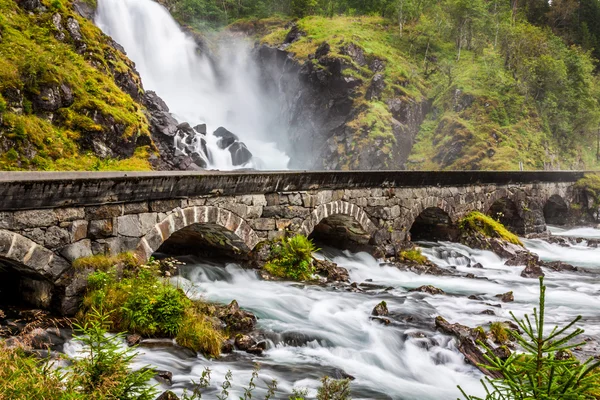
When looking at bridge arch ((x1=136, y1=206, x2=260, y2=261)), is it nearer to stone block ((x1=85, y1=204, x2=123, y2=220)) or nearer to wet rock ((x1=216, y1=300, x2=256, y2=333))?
stone block ((x1=85, y1=204, x2=123, y2=220))

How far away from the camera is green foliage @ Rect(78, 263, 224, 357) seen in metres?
6.21

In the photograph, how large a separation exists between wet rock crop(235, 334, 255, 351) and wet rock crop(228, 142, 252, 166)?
2166 centimetres

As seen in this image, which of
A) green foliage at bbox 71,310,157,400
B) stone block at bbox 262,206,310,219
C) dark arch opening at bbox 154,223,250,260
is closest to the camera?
green foliage at bbox 71,310,157,400

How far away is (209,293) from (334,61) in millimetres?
30216

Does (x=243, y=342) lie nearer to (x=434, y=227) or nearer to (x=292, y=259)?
(x=292, y=259)

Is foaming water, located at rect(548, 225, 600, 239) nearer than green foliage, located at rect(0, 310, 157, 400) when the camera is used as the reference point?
No

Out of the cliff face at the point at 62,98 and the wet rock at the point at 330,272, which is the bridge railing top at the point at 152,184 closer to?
the wet rock at the point at 330,272

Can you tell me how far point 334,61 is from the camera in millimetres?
35875

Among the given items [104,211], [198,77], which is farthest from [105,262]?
[198,77]

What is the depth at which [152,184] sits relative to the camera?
732 centimetres

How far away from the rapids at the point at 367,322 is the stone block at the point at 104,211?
1.59 metres

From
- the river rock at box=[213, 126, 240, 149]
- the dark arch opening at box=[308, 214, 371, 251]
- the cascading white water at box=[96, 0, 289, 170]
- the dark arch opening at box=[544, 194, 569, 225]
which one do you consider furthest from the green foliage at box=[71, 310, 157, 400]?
the dark arch opening at box=[544, 194, 569, 225]

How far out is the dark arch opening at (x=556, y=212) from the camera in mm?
24948

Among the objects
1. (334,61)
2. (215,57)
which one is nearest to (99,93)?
(334,61)
